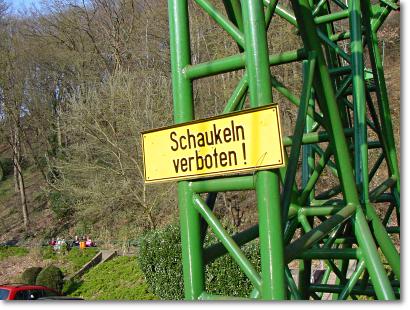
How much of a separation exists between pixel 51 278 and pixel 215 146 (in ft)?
61.7

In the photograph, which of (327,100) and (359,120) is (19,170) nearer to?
(359,120)

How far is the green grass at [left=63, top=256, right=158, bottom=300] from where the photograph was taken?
57.9 feet

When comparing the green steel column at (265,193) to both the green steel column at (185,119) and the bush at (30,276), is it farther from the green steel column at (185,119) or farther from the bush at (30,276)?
the bush at (30,276)

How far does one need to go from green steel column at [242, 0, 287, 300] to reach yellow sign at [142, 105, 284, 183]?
93 mm

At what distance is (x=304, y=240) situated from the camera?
12.2 feet

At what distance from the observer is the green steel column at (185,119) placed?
357 cm

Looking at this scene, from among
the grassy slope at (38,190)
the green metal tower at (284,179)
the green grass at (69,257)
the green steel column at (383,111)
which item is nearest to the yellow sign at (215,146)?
the green metal tower at (284,179)

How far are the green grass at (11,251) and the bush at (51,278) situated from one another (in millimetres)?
6722

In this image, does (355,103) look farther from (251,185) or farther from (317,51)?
(251,185)

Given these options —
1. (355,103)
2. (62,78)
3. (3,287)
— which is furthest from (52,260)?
(355,103)

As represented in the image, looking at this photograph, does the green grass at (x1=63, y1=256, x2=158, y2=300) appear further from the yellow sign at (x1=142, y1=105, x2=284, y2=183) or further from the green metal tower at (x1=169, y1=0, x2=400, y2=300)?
the yellow sign at (x1=142, y1=105, x2=284, y2=183)

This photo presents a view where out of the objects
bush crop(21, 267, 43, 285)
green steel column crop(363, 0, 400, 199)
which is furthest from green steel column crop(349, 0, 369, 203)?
bush crop(21, 267, 43, 285)

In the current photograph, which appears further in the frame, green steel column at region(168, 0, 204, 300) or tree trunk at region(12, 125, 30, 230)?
tree trunk at region(12, 125, 30, 230)

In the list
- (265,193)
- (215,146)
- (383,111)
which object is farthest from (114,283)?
(265,193)
